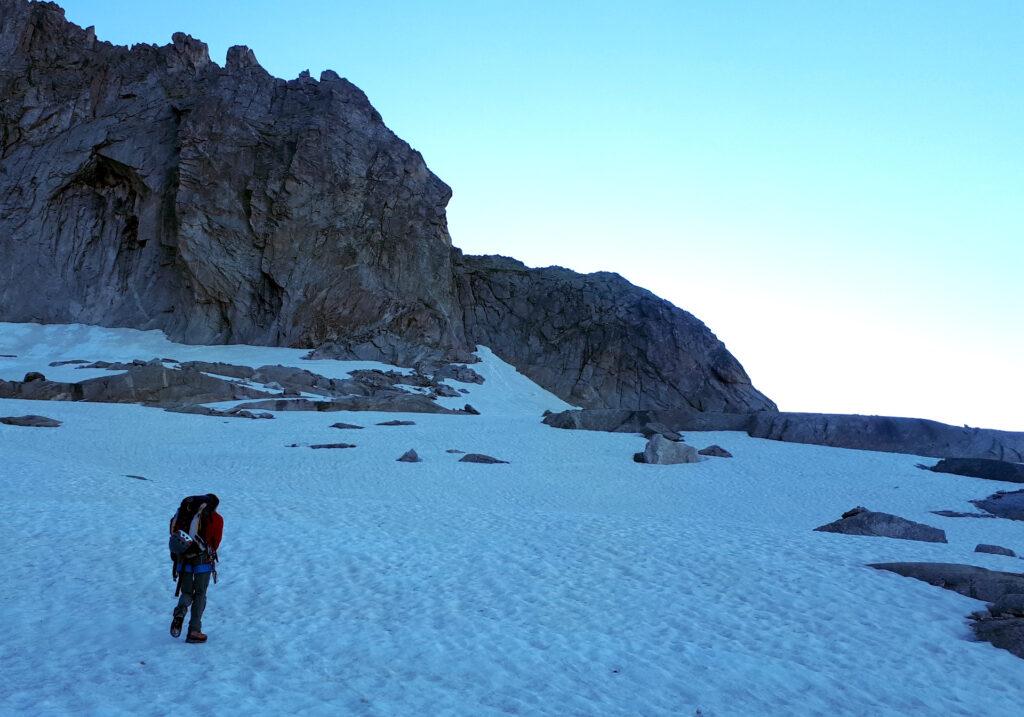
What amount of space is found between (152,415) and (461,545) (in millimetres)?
21289

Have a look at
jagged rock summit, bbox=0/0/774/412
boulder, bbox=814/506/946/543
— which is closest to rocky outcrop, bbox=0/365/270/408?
jagged rock summit, bbox=0/0/774/412

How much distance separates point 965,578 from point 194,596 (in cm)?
957

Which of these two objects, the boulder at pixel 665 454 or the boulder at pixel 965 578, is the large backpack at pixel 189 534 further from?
the boulder at pixel 665 454

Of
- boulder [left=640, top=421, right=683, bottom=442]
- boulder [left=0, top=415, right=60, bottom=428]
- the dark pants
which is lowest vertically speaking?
boulder [left=0, top=415, right=60, bottom=428]

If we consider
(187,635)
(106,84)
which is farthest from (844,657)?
(106,84)

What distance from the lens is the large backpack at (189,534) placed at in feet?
22.1

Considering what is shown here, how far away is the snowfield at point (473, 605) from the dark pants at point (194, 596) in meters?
0.25

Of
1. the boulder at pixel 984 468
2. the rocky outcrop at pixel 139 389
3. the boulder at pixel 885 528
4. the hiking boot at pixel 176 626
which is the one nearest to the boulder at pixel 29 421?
the rocky outcrop at pixel 139 389

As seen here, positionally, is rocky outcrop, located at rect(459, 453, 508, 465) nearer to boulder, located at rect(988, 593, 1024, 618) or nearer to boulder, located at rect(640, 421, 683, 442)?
boulder, located at rect(640, 421, 683, 442)

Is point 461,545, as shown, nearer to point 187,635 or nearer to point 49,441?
point 187,635

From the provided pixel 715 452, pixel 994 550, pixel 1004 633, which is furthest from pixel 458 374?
pixel 1004 633

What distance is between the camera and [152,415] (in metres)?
27.9

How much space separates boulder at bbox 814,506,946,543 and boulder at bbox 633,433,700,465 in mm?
10265

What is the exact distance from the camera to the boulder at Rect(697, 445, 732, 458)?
84.5ft
